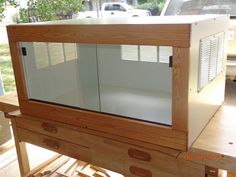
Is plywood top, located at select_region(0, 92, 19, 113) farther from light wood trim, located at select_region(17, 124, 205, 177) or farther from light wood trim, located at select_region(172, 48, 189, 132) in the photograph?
light wood trim, located at select_region(172, 48, 189, 132)

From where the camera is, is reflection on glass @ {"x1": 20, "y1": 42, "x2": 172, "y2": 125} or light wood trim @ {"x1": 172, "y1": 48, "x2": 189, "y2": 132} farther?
reflection on glass @ {"x1": 20, "y1": 42, "x2": 172, "y2": 125}

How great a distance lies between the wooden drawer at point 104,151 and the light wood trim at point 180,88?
0.14m

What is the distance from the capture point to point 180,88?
825 millimetres

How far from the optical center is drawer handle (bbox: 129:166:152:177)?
0.98 metres

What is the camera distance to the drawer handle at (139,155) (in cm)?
96

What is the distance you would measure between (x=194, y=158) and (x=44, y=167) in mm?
1246

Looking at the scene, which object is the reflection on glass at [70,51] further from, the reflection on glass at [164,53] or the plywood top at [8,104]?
the plywood top at [8,104]

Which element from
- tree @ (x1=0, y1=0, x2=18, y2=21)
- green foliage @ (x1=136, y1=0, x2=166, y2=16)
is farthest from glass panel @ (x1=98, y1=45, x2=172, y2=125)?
tree @ (x1=0, y1=0, x2=18, y2=21)

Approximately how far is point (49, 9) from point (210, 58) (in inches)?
61.4

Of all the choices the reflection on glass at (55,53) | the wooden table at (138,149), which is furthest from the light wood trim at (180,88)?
the reflection on glass at (55,53)

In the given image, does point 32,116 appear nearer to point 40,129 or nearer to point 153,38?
point 40,129

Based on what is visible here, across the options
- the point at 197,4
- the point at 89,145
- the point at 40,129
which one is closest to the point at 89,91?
the point at 89,145

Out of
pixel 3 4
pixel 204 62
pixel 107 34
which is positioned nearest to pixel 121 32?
pixel 107 34

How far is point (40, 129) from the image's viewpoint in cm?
125
